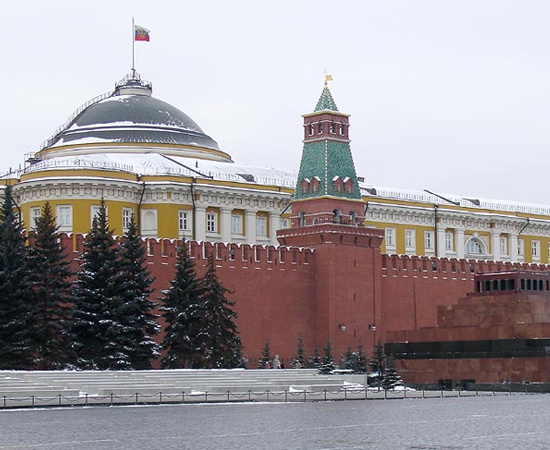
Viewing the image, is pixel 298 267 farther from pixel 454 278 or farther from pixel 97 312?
pixel 97 312

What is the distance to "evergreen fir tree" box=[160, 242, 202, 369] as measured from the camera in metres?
38.8

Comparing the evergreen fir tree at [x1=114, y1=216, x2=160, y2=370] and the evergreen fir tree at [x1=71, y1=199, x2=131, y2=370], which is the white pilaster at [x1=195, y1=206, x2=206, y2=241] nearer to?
the evergreen fir tree at [x1=114, y1=216, x2=160, y2=370]

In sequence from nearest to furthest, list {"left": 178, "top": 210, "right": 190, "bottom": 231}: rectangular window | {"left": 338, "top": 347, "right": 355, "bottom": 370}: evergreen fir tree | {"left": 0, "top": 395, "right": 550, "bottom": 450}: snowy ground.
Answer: {"left": 0, "top": 395, "right": 550, "bottom": 450}: snowy ground → {"left": 338, "top": 347, "right": 355, "bottom": 370}: evergreen fir tree → {"left": 178, "top": 210, "right": 190, "bottom": 231}: rectangular window

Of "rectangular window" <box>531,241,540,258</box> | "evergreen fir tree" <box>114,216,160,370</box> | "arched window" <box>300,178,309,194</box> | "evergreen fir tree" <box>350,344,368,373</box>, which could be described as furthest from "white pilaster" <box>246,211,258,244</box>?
"rectangular window" <box>531,241,540,258</box>

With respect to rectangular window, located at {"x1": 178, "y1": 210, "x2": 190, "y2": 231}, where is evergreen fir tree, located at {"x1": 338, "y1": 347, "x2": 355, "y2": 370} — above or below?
below

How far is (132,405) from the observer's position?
29406mm

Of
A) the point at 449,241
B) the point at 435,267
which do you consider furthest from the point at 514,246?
the point at 435,267

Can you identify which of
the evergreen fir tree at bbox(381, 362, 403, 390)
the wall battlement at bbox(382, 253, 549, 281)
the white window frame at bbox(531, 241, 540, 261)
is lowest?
the evergreen fir tree at bbox(381, 362, 403, 390)

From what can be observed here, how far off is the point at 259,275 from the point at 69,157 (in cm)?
1305

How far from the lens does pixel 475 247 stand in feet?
209

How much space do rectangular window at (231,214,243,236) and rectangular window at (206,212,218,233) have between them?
2.78 ft

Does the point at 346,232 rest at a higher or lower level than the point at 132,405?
higher

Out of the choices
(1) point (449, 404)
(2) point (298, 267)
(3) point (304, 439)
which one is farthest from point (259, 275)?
(3) point (304, 439)

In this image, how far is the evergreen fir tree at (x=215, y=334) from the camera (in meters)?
38.8
